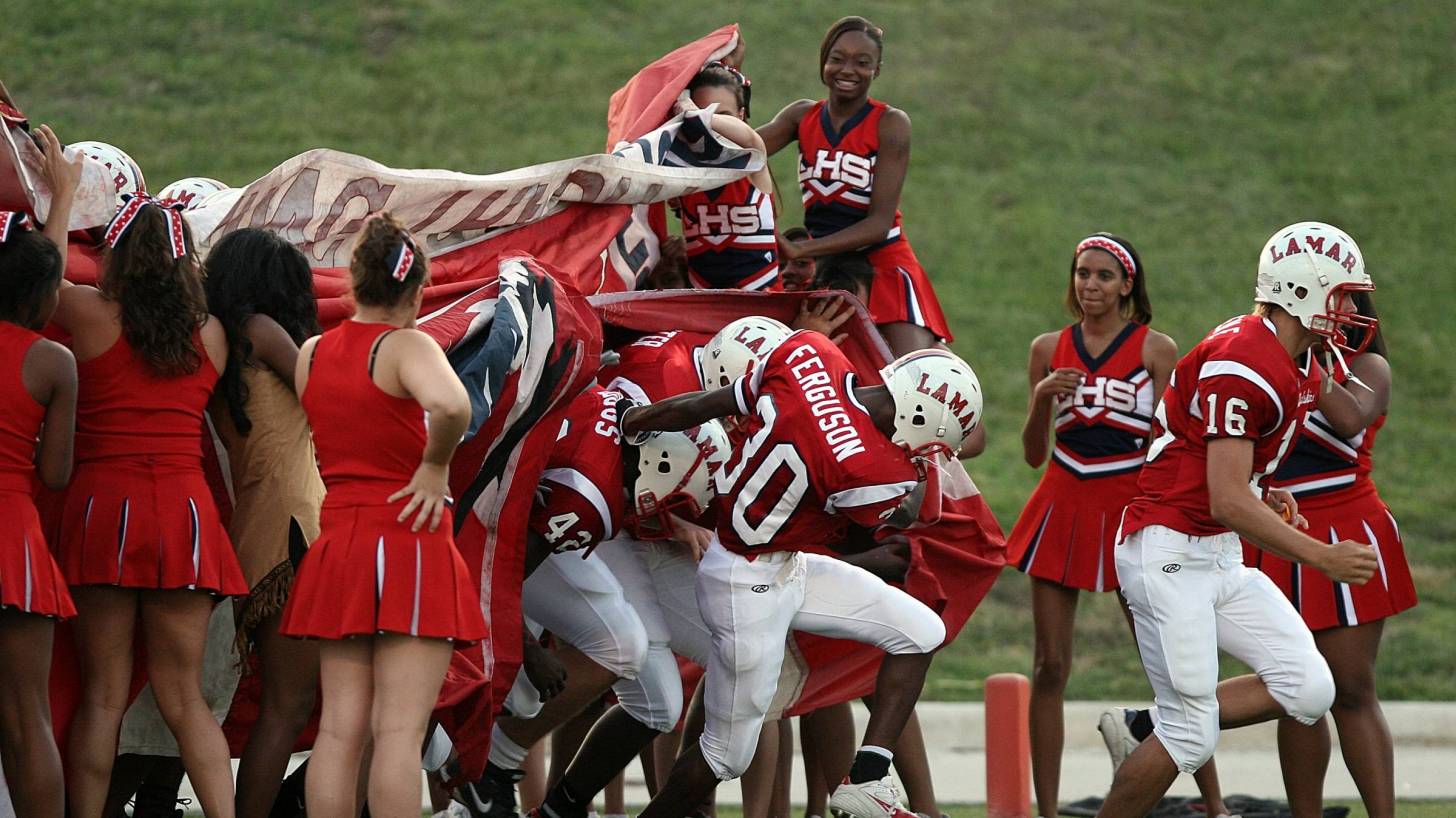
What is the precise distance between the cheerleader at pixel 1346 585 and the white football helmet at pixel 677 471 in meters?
2.03

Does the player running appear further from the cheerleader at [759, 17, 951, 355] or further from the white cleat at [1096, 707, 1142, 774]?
the cheerleader at [759, 17, 951, 355]

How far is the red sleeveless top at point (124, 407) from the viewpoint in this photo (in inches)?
206

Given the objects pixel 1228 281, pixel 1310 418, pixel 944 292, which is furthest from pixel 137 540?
pixel 1228 281

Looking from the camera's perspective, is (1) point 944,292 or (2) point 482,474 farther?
(1) point 944,292

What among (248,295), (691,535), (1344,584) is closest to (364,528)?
(248,295)

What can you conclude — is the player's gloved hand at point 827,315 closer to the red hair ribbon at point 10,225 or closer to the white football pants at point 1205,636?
the white football pants at point 1205,636

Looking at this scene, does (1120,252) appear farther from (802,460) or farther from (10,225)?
(10,225)

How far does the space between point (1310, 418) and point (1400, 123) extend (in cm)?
1308

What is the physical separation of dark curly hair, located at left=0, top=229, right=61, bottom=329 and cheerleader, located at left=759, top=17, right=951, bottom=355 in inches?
125

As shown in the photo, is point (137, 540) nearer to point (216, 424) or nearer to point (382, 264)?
point (216, 424)

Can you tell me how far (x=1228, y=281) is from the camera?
16.8 metres

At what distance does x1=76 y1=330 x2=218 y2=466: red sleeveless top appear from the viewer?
17.2ft

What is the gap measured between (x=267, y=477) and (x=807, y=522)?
1677mm

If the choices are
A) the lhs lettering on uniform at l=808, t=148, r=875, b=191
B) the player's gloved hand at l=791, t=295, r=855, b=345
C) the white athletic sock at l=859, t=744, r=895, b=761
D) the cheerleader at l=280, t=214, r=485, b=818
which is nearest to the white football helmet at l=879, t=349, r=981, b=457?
the white athletic sock at l=859, t=744, r=895, b=761
